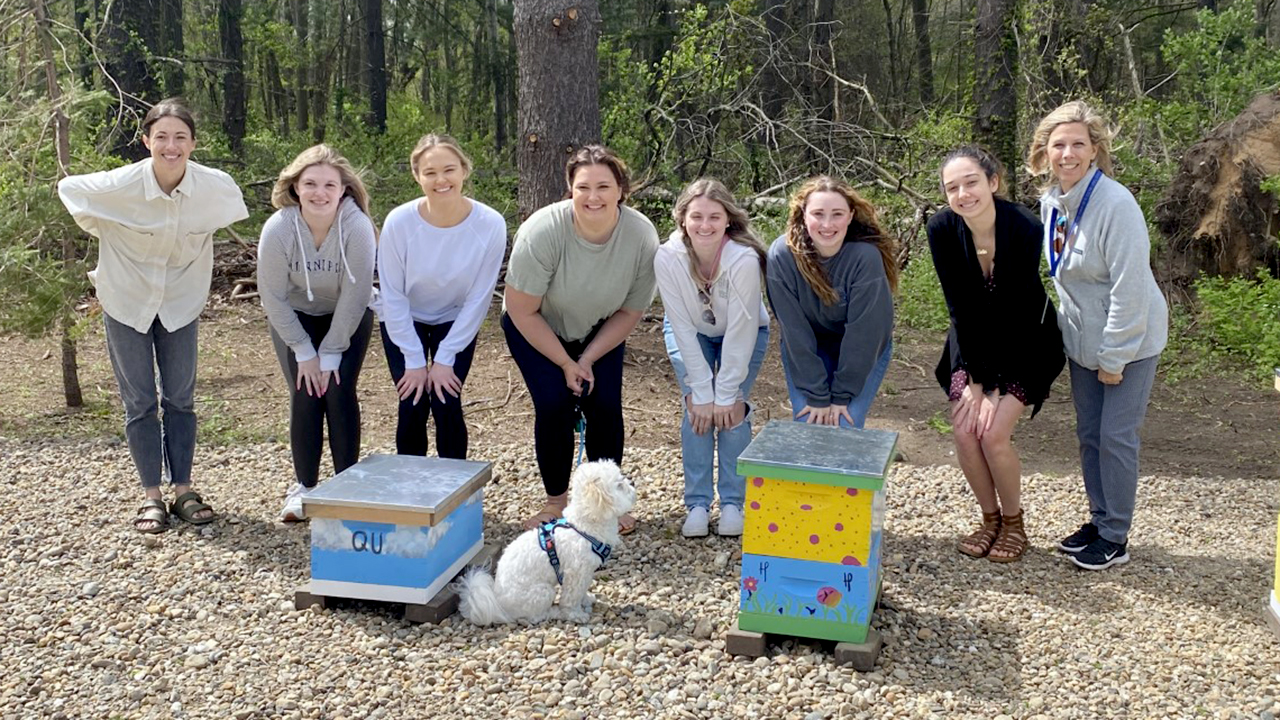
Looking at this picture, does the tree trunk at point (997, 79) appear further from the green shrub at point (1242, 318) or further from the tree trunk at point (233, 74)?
the tree trunk at point (233, 74)

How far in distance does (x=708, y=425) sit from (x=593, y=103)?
10.7ft

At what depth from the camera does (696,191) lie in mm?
4445

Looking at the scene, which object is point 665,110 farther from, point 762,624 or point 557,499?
point 762,624

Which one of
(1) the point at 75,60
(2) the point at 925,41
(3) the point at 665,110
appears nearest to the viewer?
(1) the point at 75,60

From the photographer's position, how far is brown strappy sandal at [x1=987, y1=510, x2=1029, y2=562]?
14.7 ft

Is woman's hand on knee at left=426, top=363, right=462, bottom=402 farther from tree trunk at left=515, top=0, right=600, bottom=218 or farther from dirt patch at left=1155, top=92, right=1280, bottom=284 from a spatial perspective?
dirt patch at left=1155, top=92, right=1280, bottom=284

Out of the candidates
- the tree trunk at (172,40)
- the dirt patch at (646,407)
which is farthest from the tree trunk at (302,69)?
the dirt patch at (646,407)

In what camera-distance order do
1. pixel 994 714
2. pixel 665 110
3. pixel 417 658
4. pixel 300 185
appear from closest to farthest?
pixel 994 714
pixel 417 658
pixel 300 185
pixel 665 110

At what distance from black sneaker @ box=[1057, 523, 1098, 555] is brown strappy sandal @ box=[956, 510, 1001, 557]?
27cm

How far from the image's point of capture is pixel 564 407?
462 cm

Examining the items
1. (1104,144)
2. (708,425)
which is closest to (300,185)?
(708,425)

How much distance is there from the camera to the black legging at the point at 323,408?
4.75m

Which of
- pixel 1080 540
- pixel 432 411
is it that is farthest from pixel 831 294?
pixel 432 411

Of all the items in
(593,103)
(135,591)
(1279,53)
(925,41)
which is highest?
(925,41)
